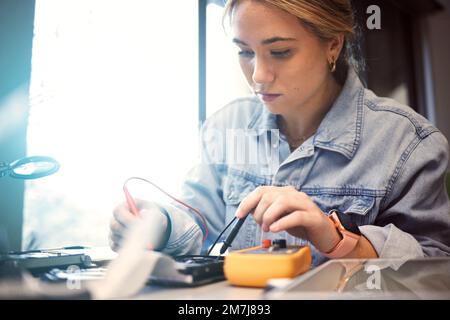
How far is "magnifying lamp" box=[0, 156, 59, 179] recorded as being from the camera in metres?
0.47

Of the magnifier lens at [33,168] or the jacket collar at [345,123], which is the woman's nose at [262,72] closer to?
the jacket collar at [345,123]

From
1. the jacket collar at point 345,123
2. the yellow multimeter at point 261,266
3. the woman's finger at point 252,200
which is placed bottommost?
the yellow multimeter at point 261,266

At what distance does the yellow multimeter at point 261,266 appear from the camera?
33 centimetres

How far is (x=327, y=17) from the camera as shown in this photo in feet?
2.10

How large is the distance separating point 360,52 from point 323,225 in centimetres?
41

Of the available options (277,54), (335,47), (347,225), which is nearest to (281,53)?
(277,54)

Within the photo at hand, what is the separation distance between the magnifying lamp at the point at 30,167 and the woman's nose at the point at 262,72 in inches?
11.5

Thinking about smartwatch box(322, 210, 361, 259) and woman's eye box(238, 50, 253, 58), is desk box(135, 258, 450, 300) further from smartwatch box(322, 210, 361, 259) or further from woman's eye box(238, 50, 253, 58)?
woman's eye box(238, 50, 253, 58)

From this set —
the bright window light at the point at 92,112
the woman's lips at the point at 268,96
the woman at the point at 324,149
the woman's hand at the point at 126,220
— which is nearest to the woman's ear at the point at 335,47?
the woman at the point at 324,149

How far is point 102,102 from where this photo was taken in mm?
555
